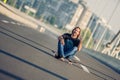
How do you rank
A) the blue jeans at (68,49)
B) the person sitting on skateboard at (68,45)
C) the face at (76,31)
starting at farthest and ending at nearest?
the blue jeans at (68,49) < the person sitting on skateboard at (68,45) < the face at (76,31)

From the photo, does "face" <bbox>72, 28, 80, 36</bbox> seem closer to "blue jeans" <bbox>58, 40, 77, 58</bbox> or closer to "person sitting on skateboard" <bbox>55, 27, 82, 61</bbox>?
"person sitting on skateboard" <bbox>55, 27, 82, 61</bbox>

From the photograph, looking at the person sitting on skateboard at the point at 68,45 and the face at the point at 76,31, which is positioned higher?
the face at the point at 76,31

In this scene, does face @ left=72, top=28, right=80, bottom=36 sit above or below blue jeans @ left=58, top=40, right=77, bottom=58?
above

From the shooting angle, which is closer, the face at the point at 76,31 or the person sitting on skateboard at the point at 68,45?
the face at the point at 76,31

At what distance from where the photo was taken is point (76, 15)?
525 ft

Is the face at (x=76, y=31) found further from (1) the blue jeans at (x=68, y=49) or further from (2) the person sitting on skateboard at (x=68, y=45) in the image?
(1) the blue jeans at (x=68, y=49)

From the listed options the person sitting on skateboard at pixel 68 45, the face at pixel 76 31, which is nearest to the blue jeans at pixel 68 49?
the person sitting on skateboard at pixel 68 45

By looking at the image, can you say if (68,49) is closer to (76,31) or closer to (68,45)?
(68,45)

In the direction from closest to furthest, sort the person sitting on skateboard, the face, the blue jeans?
the face < the person sitting on skateboard < the blue jeans

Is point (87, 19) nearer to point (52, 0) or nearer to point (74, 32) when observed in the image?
point (52, 0)

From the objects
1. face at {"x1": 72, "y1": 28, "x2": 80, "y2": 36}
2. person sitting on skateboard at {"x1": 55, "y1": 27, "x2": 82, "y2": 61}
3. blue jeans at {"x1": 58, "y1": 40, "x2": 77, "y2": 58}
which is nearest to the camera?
face at {"x1": 72, "y1": 28, "x2": 80, "y2": 36}

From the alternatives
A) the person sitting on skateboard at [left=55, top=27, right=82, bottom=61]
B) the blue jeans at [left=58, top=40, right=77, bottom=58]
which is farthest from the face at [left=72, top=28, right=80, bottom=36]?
the blue jeans at [left=58, top=40, right=77, bottom=58]

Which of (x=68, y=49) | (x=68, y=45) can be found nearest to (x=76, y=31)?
(x=68, y=45)

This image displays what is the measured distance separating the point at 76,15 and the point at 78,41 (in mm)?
148612
